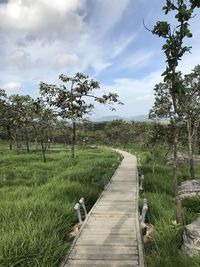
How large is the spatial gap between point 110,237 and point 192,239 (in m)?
2.29

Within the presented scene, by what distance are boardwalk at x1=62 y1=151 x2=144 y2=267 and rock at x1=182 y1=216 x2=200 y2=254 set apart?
44.3 inches

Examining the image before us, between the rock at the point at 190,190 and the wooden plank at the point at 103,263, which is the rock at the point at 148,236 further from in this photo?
the rock at the point at 190,190

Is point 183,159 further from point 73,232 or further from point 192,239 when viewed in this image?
point 192,239

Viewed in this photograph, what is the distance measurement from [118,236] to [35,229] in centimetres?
232

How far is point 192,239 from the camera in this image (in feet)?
26.3

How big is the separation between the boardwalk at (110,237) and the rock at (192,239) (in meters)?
1.13

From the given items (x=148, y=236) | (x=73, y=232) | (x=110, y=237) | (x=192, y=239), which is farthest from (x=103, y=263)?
(x=148, y=236)

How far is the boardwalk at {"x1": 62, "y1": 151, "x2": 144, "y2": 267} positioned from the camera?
7691 millimetres

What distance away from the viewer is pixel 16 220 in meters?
9.45

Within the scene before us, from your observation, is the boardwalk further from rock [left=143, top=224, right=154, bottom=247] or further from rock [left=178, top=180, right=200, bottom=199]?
rock [left=178, top=180, right=200, bottom=199]

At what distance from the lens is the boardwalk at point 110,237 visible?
7.69 metres

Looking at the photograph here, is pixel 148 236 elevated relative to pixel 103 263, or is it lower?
lower

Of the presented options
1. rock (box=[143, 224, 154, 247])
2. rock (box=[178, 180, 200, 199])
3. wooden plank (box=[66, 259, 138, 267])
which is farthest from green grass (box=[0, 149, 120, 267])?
rock (box=[178, 180, 200, 199])

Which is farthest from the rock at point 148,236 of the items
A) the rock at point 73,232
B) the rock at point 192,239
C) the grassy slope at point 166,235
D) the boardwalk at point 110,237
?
the rock at point 73,232
